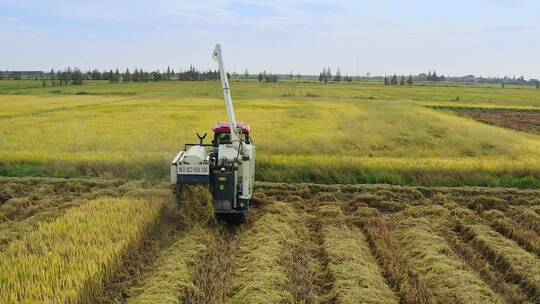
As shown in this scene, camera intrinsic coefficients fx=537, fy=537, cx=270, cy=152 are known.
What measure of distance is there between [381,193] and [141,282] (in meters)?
8.17

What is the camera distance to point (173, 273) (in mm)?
7676

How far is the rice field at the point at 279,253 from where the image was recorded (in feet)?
23.4

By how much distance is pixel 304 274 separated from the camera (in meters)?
→ 8.13

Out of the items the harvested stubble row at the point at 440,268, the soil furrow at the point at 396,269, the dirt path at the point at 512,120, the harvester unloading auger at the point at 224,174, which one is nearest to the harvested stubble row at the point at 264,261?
the harvester unloading auger at the point at 224,174

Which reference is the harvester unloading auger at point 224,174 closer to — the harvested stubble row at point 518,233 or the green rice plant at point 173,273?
the green rice plant at point 173,273

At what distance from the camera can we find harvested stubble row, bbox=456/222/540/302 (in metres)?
7.91

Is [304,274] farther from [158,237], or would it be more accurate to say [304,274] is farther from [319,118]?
[319,118]

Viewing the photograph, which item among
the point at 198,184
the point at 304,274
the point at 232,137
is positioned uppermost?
the point at 232,137

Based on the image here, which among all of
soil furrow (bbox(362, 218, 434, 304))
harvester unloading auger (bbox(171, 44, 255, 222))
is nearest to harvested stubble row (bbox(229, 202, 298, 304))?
harvester unloading auger (bbox(171, 44, 255, 222))

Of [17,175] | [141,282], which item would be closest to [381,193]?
[141,282]

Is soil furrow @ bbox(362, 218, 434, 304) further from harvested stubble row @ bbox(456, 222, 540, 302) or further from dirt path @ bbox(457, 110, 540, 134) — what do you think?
dirt path @ bbox(457, 110, 540, 134)

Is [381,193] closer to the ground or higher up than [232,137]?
closer to the ground

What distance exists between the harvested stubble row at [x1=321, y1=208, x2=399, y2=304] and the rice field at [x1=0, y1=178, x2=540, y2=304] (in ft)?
0.07

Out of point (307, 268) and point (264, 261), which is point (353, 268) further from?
point (264, 261)
